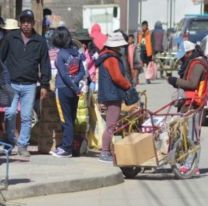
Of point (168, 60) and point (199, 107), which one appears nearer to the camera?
point (199, 107)

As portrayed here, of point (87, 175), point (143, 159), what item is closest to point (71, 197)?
point (87, 175)

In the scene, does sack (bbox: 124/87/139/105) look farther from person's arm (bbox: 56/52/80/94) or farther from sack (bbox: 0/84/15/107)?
sack (bbox: 0/84/15/107)

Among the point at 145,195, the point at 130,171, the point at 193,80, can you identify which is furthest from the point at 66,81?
the point at 145,195

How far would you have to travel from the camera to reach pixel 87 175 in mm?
9531

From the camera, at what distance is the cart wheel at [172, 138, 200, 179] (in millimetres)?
10156

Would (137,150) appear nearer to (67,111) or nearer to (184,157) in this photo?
(184,157)

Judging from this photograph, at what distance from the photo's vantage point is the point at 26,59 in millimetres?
10562

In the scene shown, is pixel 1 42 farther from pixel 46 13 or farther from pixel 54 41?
pixel 46 13

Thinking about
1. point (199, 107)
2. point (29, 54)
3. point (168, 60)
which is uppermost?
point (29, 54)

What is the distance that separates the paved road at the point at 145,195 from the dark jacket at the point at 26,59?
182 centimetres

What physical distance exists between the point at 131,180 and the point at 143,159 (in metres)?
0.47

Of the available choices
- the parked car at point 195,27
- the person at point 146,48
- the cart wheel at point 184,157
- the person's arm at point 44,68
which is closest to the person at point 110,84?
the person's arm at point 44,68

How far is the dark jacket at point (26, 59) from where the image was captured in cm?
1055

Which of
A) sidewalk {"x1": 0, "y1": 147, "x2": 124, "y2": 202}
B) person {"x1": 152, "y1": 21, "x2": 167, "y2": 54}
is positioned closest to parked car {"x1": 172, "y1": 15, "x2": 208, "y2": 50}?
person {"x1": 152, "y1": 21, "x2": 167, "y2": 54}
